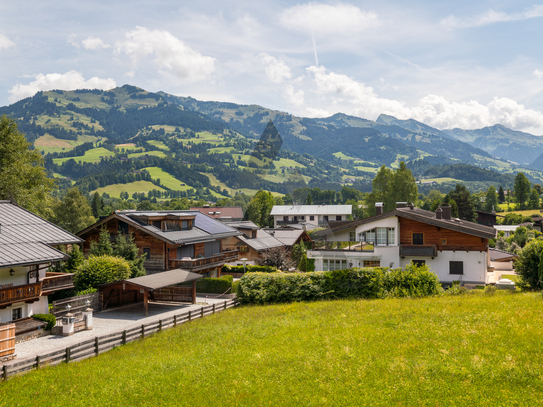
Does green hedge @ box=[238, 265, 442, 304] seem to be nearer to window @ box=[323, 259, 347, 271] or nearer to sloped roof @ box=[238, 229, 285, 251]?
window @ box=[323, 259, 347, 271]

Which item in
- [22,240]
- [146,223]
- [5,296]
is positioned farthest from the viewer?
[146,223]

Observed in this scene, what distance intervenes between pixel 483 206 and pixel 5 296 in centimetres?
15411

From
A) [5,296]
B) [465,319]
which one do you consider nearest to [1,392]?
[5,296]

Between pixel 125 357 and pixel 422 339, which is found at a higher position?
pixel 422 339

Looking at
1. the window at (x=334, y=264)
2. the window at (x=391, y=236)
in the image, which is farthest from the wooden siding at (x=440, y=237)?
the window at (x=334, y=264)

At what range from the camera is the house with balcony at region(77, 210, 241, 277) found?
41375 millimetres

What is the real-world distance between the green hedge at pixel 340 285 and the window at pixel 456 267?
1337cm

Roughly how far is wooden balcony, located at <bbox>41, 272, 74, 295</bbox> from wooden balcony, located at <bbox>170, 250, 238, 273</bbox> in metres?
14.0

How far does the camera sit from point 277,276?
30609 mm

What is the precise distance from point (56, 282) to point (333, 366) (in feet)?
70.7

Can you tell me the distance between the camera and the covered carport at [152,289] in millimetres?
29991

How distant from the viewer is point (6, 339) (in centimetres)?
1894

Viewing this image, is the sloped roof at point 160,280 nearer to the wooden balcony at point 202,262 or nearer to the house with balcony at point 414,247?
the wooden balcony at point 202,262

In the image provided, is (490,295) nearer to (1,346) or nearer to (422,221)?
(422,221)
